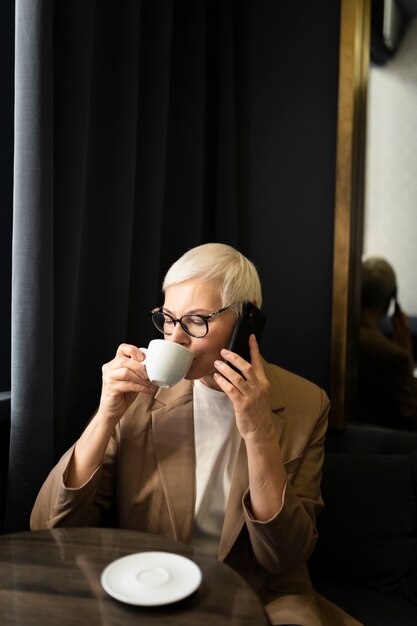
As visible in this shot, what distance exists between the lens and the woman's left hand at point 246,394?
1.29 metres

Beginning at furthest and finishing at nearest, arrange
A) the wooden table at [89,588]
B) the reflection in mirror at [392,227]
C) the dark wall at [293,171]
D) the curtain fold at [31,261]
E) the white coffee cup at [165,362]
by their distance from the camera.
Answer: the dark wall at [293,171]
the reflection in mirror at [392,227]
the curtain fold at [31,261]
the white coffee cup at [165,362]
the wooden table at [89,588]

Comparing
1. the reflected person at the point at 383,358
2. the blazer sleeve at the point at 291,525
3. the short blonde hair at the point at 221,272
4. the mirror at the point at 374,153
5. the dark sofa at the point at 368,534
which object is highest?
the mirror at the point at 374,153

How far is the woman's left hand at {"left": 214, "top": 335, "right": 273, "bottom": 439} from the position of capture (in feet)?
4.25

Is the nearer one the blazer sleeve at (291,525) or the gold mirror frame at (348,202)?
the blazer sleeve at (291,525)

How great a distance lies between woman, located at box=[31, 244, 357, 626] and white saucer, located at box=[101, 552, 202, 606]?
0.82ft

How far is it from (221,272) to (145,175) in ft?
2.31

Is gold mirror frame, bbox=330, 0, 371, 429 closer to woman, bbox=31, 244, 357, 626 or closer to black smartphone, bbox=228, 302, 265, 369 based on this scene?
woman, bbox=31, 244, 357, 626

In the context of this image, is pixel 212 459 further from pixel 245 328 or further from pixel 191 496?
pixel 245 328

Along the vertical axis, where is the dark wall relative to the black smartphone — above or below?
above

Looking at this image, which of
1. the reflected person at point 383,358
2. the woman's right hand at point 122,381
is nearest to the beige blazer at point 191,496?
the woman's right hand at point 122,381

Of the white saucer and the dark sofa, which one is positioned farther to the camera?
the dark sofa

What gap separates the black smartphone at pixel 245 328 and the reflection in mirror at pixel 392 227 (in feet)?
2.65

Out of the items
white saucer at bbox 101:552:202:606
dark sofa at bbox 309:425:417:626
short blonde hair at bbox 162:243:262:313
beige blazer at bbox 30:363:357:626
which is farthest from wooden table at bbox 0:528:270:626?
dark sofa at bbox 309:425:417:626

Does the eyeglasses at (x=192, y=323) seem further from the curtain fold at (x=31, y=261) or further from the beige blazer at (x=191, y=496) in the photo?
the curtain fold at (x=31, y=261)
